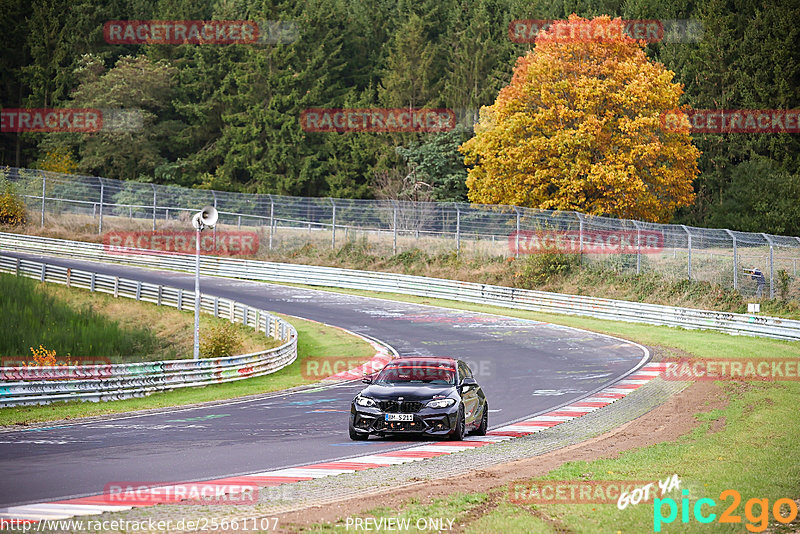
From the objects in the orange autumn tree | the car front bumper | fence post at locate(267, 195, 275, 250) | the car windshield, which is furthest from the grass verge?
the orange autumn tree

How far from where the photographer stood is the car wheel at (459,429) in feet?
50.4

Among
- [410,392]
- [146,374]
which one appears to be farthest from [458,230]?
[410,392]

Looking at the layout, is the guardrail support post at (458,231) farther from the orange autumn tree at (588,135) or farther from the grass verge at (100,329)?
the grass verge at (100,329)

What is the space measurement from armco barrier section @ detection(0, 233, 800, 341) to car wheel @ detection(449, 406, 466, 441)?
2214 cm

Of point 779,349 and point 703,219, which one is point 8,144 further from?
point 779,349

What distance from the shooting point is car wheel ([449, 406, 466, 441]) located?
15375mm

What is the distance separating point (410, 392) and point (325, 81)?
67971mm

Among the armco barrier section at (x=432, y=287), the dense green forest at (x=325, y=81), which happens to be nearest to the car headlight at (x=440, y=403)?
the armco barrier section at (x=432, y=287)

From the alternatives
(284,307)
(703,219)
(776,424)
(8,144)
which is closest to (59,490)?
(776,424)

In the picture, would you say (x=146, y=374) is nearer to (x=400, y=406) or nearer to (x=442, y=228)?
(x=400, y=406)

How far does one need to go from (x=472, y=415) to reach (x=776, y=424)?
546 cm

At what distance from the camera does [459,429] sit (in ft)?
50.6

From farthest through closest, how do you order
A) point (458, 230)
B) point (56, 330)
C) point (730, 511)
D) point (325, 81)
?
point (325, 81), point (458, 230), point (56, 330), point (730, 511)

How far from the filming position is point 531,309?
44.5m
